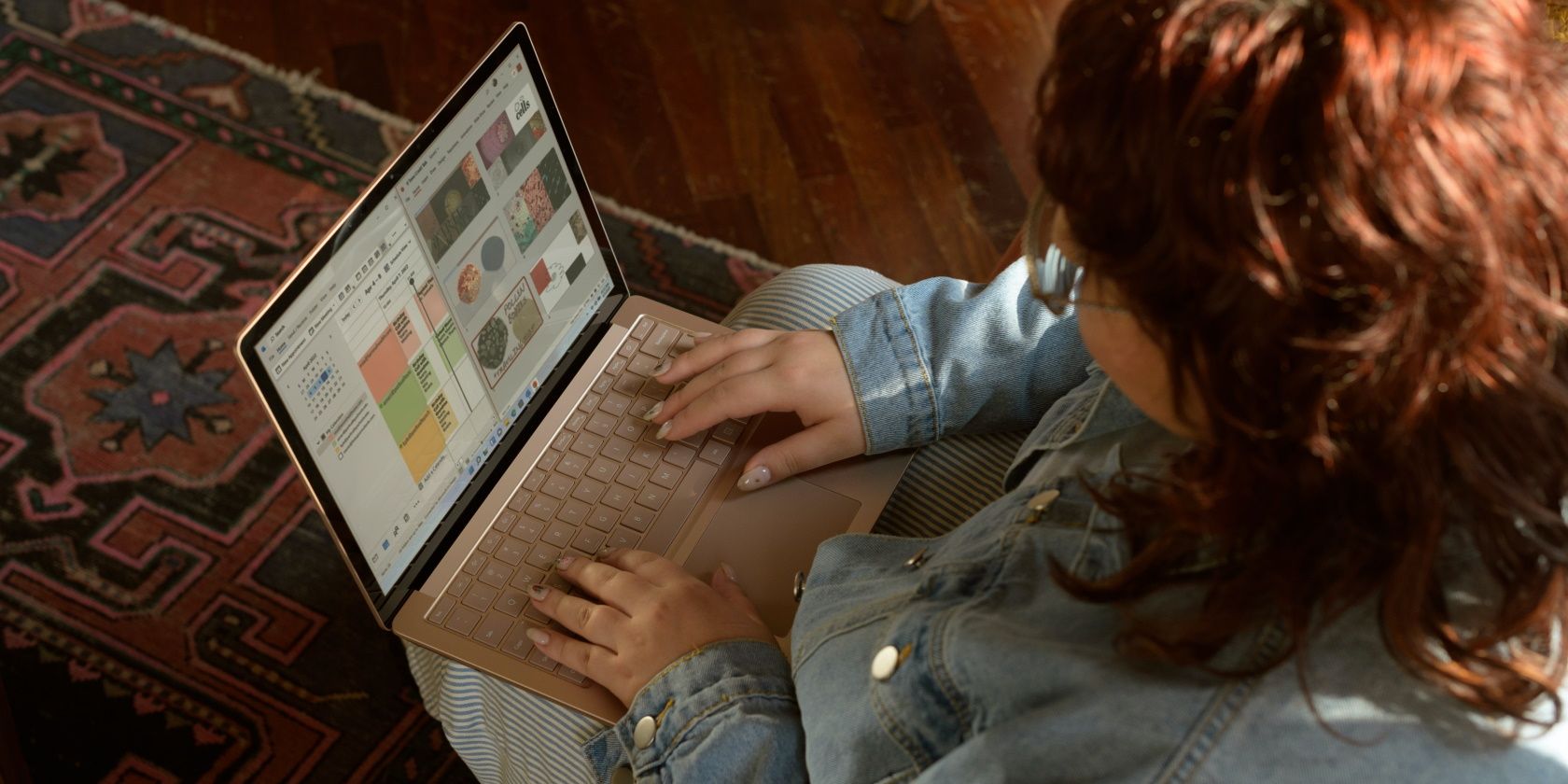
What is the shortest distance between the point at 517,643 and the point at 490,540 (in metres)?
0.09

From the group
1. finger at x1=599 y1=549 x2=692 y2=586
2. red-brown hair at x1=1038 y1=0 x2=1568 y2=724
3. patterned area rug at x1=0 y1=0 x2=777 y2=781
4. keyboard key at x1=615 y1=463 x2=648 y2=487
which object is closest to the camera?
red-brown hair at x1=1038 y1=0 x2=1568 y2=724

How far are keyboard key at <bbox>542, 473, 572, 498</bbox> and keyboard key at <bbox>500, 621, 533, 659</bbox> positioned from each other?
0.39 feet

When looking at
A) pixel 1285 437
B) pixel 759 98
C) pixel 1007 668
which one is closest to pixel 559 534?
pixel 1007 668

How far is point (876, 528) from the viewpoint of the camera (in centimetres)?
102

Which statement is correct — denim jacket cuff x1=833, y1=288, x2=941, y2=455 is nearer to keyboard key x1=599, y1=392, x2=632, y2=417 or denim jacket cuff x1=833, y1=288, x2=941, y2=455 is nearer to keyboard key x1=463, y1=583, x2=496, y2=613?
keyboard key x1=599, y1=392, x2=632, y2=417

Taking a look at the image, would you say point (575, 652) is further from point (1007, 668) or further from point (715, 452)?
point (1007, 668)

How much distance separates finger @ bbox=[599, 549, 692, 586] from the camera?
35.4 inches

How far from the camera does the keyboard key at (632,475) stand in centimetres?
100

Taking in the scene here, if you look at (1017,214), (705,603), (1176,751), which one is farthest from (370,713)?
(1017,214)

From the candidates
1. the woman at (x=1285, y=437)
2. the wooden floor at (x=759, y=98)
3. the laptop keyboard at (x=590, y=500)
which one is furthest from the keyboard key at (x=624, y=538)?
the wooden floor at (x=759, y=98)

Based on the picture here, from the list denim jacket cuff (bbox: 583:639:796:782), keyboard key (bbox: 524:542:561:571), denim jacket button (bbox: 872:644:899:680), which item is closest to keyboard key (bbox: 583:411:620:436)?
keyboard key (bbox: 524:542:561:571)

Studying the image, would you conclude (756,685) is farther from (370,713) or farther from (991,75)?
(991,75)

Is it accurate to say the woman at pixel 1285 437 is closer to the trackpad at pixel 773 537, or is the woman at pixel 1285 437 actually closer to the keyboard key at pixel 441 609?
the trackpad at pixel 773 537

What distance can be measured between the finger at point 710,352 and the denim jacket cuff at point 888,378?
0.22ft
